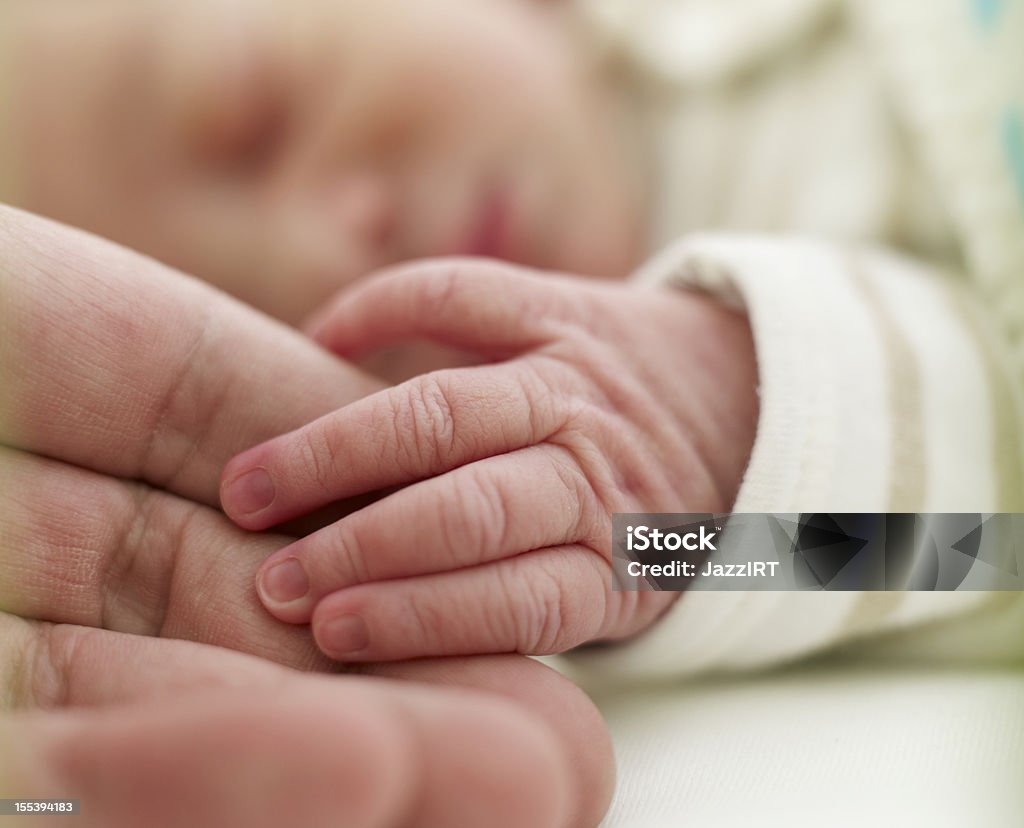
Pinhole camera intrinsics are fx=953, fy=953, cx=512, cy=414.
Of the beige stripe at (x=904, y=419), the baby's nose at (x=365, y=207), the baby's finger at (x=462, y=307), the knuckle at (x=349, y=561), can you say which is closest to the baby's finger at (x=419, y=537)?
the knuckle at (x=349, y=561)

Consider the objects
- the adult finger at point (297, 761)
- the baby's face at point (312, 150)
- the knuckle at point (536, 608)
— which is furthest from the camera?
the baby's face at point (312, 150)

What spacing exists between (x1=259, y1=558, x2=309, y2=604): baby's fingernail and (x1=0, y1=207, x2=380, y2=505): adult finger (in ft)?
0.28

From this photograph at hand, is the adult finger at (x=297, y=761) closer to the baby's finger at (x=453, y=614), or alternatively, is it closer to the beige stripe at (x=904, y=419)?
the baby's finger at (x=453, y=614)

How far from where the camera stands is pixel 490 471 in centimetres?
42

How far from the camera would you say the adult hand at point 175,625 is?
0.30 m

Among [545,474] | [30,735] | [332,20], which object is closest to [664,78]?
[332,20]

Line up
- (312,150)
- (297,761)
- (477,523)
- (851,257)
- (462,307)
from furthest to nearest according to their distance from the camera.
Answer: (312,150)
(851,257)
(462,307)
(477,523)
(297,761)

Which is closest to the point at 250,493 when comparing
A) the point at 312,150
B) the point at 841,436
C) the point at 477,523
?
the point at 477,523

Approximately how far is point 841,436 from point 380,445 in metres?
0.26

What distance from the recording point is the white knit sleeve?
51 cm

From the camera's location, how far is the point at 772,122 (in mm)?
886

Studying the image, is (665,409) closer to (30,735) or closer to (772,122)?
(30,735)

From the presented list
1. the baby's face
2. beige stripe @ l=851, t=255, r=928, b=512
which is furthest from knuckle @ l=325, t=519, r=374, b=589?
the baby's face

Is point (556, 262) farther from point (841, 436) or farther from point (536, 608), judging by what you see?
point (536, 608)
